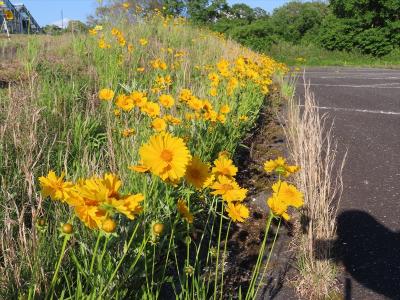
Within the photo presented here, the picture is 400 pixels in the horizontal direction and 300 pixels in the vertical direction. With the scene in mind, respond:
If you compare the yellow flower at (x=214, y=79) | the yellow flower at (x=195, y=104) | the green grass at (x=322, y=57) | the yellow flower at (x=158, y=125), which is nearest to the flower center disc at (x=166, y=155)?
the yellow flower at (x=158, y=125)

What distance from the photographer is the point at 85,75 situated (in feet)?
16.8

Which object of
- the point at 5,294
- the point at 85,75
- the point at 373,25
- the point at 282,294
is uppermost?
the point at 373,25

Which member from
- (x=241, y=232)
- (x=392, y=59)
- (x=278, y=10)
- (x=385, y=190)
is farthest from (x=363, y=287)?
(x=278, y=10)

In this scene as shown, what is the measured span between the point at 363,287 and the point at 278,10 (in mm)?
45164

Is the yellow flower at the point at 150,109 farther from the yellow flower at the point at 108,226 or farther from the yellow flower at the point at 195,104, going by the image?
the yellow flower at the point at 108,226

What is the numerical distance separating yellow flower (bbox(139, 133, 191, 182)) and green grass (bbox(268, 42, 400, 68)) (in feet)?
68.6

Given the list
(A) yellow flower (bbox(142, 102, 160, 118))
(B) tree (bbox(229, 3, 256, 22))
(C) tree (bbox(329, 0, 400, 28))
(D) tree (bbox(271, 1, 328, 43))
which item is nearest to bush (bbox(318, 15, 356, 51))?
(C) tree (bbox(329, 0, 400, 28))

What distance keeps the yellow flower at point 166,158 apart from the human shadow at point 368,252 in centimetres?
130

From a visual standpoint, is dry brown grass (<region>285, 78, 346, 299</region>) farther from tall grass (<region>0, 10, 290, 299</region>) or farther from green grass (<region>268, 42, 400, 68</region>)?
green grass (<region>268, 42, 400, 68</region>)

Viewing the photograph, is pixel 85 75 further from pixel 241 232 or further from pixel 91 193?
pixel 91 193

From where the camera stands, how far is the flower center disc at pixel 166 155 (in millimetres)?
1226

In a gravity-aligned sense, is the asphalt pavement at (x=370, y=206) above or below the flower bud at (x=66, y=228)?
below

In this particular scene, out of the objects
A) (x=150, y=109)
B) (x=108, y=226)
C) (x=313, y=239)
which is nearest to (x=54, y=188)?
(x=108, y=226)

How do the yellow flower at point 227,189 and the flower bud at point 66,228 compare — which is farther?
the yellow flower at point 227,189
